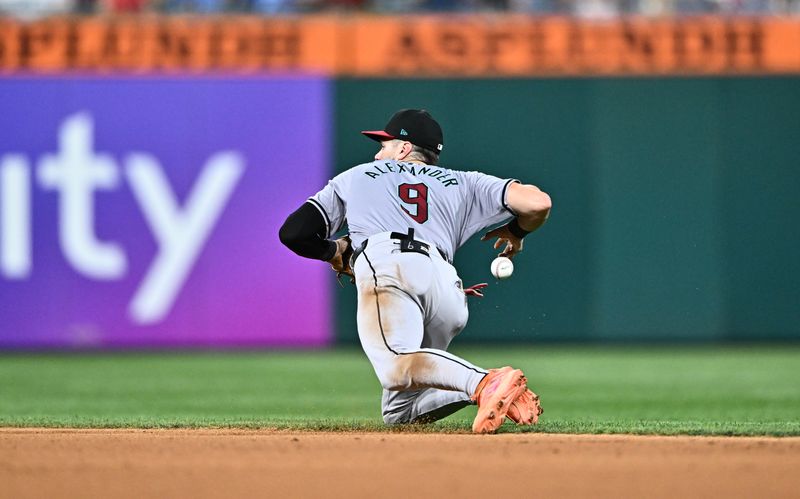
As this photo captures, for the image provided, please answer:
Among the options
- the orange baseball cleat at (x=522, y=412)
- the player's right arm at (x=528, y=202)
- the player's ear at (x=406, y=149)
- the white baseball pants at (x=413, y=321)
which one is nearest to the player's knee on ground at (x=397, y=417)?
the white baseball pants at (x=413, y=321)

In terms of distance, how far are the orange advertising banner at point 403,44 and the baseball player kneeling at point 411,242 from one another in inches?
278

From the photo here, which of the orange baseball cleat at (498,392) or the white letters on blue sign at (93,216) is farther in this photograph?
the white letters on blue sign at (93,216)

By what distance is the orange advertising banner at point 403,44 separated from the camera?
1330 cm

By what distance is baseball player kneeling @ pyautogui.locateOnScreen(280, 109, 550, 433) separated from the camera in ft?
19.2

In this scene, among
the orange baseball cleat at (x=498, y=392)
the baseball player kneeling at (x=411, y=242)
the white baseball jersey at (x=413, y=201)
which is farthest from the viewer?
the white baseball jersey at (x=413, y=201)

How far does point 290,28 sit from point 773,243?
498 centimetres

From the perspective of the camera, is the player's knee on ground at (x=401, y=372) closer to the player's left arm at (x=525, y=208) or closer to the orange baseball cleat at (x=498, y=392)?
the orange baseball cleat at (x=498, y=392)

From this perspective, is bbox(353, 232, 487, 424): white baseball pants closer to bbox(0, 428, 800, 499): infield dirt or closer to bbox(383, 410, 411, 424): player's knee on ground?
bbox(383, 410, 411, 424): player's knee on ground

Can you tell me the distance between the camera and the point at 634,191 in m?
12.8

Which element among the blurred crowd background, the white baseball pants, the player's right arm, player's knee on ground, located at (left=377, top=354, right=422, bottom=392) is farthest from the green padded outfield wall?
player's knee on ground, located at (left=377, top=354, right=422, bottom=392)

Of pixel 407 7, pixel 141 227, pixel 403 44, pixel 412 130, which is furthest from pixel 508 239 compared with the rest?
pixel 407 7

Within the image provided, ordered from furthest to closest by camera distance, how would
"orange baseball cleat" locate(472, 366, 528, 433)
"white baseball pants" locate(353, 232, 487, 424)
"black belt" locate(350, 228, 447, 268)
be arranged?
"black belt" locate(350, 228, 447, 268)
"white baseball pants" locate(353, 232, 487, 424)
"orange baseball cleat" locate(472, 366, 528, 433)

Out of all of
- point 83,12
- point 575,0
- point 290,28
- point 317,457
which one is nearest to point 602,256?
point 575,0

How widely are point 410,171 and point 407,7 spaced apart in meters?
7.72
